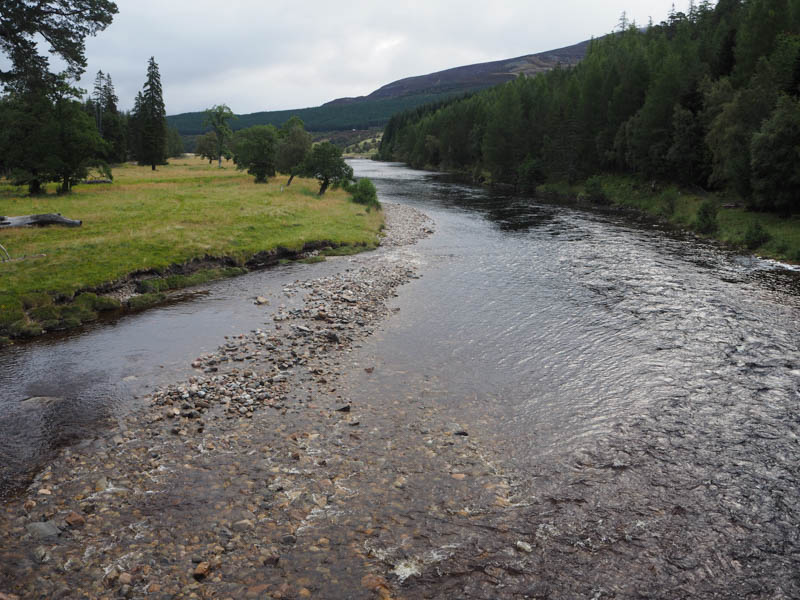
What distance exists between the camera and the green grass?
118 feet

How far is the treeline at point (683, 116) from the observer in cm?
4172

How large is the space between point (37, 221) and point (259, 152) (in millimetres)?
47796

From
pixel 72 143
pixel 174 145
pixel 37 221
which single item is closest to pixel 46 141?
pixel 72 143

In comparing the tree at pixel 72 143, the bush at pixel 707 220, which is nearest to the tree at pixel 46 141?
the tree at pixel 72 143

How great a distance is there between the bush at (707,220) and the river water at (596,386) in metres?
11.8

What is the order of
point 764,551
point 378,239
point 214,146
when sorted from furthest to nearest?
1. point 214,146
2. point 378,239
3. point 764,551

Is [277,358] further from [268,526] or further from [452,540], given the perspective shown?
[452,540]

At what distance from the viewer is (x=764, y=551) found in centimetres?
937

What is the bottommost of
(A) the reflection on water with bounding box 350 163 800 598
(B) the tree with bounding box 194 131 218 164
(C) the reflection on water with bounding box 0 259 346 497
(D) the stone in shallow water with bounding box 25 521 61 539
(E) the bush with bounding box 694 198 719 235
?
(A) the reflection on water with bounding box 350 163 800 598

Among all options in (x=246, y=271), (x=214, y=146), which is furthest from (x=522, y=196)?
(x=214, y=146)

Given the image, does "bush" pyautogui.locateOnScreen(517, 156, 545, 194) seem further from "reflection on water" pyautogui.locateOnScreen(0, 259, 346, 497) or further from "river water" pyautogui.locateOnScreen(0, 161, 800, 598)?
"reflection on water" pyautogui.locateOnScreen(0, 259, 346, 497)

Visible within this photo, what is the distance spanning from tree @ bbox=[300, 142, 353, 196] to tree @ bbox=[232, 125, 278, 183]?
15.4m

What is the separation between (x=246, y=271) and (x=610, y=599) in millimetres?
28136

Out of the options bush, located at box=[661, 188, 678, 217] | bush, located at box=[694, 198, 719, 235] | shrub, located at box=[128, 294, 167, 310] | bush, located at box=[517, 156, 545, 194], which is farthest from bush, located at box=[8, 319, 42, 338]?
bush, located at box=[517, 156, 545, 194]
